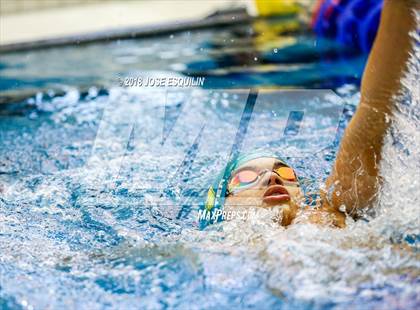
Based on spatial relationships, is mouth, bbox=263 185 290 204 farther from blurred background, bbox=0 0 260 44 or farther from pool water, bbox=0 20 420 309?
blurred background, bbox=0 0 260 44

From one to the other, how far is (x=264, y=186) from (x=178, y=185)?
0.84 meters

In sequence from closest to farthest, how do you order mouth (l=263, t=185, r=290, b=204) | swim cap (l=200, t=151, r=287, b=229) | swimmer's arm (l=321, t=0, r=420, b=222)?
swimmer's arm (l=321, t=0, r=420, b=222) < mouth (l=263, t=185, r=290, b=204) < swim cap (l=200, t=151, r=287, b=229)

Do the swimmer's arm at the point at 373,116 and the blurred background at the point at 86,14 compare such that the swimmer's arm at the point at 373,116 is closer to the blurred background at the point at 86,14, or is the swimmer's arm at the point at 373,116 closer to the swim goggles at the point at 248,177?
the swim goggles at the point at 248,177

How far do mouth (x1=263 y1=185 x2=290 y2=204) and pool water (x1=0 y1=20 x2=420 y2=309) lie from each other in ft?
0.29

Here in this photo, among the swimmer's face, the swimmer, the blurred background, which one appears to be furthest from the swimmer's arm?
the blurred background

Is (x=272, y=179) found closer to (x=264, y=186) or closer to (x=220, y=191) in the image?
(x=264, y=186)

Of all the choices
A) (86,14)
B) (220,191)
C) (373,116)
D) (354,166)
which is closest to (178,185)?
(220,191)

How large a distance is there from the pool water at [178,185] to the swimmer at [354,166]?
57 millimetres

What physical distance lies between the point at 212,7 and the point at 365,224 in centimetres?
519

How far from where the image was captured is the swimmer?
2.25 metres

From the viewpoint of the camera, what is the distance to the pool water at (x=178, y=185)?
2.05m

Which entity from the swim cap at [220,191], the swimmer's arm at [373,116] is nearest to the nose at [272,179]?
the swim cap at [220,191]

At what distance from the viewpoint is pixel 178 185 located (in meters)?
3.16

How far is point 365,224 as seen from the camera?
2348 millimetres
